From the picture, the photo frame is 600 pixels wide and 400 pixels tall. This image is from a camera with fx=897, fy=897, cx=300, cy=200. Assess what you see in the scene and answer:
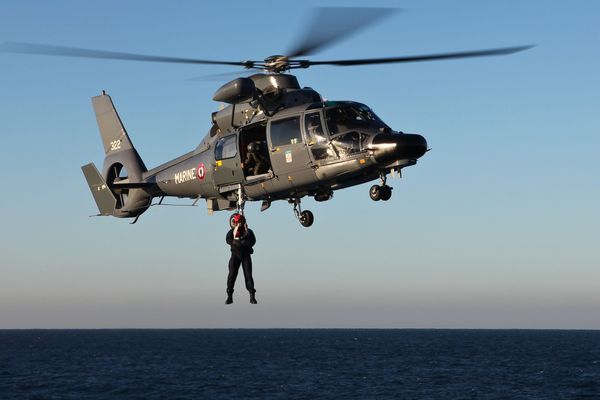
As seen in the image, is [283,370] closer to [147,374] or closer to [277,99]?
[147,374]

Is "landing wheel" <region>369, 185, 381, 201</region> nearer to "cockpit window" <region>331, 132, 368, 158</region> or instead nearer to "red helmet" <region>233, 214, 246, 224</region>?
"cockpit window" <region>331, 132, 368, 158</region>

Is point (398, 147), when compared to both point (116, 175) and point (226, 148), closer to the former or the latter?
point (226, 148)

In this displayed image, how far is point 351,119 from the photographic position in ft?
82.7

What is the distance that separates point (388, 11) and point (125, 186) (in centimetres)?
1411

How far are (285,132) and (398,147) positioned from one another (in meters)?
3.72

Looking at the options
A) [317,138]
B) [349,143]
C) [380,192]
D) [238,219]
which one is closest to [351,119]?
[349,143]

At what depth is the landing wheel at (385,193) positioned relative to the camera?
947 inches

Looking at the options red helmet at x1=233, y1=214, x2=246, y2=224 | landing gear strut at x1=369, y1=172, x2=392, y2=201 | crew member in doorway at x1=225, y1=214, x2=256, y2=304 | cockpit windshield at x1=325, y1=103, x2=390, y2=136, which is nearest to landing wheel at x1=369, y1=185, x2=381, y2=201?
landing gear strut at x1=369, y1=172, x2=392, y2=201

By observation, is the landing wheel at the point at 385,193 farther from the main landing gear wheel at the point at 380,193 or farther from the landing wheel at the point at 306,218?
the landing wheel at the point at 306,218

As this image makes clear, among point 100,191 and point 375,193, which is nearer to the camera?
point 375,193

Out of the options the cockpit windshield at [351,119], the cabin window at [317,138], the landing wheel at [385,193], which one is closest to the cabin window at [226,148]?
the cabin window at [317,138]

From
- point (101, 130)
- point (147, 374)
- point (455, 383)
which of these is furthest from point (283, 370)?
point (101, 130)

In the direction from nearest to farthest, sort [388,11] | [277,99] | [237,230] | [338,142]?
[388,11]
[237,230]
[338,142]
[277,99]

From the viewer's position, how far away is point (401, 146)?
23547 millimetres
